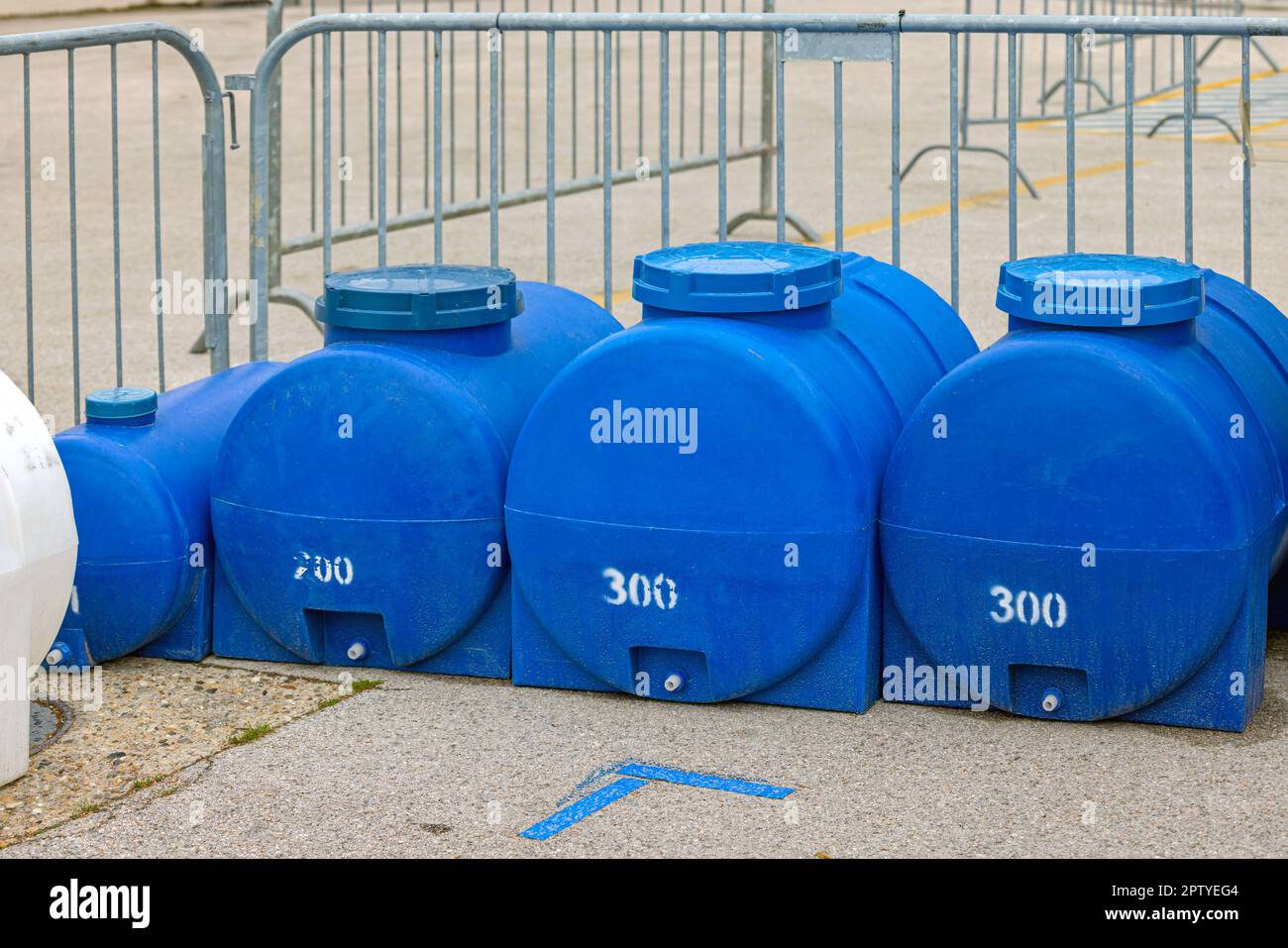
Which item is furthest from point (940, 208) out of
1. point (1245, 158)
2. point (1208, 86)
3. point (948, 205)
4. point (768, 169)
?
point (1245, 158)

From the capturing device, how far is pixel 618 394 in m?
4.92

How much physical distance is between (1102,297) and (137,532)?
242cm

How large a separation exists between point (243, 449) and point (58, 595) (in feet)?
2.39

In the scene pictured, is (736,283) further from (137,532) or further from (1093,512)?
(137,532)

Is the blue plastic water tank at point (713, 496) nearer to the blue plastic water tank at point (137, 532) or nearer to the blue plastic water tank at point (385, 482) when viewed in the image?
the blue plastic water tank at point (385, 482)

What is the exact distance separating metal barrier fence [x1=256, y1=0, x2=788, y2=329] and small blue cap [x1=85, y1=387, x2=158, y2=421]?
1.34 m

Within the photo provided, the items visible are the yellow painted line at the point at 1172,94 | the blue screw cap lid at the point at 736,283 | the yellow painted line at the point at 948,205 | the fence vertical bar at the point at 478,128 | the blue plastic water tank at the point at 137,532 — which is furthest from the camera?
the yellow painted line at the point at 1172,94

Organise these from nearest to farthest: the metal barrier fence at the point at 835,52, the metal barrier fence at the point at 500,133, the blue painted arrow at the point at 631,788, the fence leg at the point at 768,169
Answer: the blue painted arrow at the point at 631,788
the metal barrier fence at the point at 835,52
the metal barrier fence at the point at 500,133
the fence leg at the point at 768,169

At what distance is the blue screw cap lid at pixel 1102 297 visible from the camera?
4.74m

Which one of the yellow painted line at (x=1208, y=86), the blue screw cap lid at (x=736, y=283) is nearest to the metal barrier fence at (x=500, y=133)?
the blue screw cap lid at (x=736, y=283)

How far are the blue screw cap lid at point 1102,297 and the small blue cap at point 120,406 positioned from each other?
A: 2174 mm

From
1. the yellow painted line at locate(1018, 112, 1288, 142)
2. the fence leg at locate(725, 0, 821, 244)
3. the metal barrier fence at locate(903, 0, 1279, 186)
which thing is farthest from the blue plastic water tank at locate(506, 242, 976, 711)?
the metal barrier fence at locate(903, 0, 1279, 186)

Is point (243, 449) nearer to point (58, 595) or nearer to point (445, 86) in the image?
point (58, 595)

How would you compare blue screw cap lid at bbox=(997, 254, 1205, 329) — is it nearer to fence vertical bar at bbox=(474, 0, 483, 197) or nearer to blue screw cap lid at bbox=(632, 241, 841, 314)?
blue screw cap lid at bbox=(632, 241, 841, 314)
